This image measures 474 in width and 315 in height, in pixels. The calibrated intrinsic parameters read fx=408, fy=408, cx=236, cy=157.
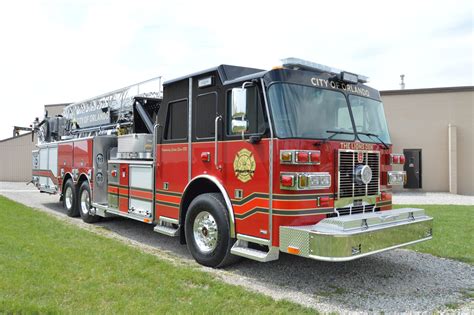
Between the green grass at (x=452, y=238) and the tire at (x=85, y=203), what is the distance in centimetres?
664

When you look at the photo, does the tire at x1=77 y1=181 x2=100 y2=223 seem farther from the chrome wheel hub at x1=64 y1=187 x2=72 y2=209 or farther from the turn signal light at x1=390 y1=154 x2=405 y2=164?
the turn signal light at x1=390 y1=154 x2=405 y2=164

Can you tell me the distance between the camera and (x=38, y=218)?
30.2 ft

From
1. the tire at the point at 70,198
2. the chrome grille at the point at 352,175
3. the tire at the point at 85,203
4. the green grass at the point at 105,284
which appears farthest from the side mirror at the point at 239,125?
the tire at the point at 70,198

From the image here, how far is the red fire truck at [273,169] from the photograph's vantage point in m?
4.61

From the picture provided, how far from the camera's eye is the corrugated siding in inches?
1033

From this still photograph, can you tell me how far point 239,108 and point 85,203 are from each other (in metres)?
6.09

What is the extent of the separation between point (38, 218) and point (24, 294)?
5555 mm

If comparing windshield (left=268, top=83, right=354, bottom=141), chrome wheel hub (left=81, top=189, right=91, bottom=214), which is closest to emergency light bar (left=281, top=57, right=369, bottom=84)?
windshield (left=268, top=83, right=354, bottom=141)

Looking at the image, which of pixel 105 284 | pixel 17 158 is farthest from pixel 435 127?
pixel 17 158

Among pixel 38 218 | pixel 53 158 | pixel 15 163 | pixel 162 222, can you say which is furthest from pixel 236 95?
pixel 15 163

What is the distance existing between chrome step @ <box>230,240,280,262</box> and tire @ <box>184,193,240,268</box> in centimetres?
20

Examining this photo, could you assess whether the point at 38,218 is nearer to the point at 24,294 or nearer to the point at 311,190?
the point at 24,294

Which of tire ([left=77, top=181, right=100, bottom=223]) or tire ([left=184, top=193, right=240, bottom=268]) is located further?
tire ([left=77, top=181, right=100, bottom=223])

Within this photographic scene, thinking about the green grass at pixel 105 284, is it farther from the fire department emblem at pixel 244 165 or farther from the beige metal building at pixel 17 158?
the beige metal building at pixel 17 158
